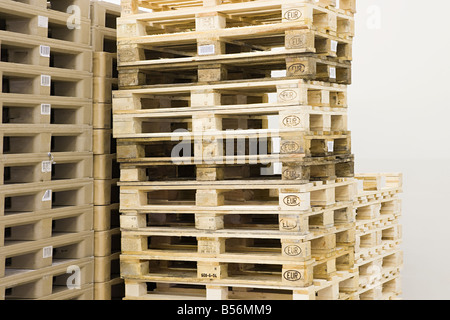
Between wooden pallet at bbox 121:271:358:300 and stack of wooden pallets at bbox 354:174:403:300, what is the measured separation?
0.34 m

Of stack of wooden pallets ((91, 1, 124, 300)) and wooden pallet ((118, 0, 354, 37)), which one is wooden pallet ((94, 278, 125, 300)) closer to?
stack of wooden pallets ((91, 1, 124, 300))

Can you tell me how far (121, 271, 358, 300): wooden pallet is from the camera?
7023mm

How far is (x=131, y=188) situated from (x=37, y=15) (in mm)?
1807

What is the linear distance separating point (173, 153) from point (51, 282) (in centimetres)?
161

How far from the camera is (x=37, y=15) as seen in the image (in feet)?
22.2

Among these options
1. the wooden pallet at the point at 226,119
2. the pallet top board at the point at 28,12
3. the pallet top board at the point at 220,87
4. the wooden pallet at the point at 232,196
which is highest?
the pallet top board at the point at 28,12

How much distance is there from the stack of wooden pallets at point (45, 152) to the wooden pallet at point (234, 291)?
513mm

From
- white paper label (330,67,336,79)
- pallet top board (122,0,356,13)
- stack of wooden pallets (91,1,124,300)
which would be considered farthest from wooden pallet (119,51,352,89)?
pallet top board (122,0,356,13)

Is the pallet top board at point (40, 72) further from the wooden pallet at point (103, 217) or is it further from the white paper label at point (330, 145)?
the white paper label at point (330, 145)

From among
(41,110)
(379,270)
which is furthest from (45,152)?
(379,270)

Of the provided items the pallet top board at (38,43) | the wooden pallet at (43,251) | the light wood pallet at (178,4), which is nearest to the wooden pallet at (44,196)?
the wooden pallet at (43,251)

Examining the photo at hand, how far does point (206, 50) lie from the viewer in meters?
7.00

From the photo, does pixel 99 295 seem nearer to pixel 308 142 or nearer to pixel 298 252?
pixel 298 252

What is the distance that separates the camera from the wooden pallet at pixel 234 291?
7.02 metres
